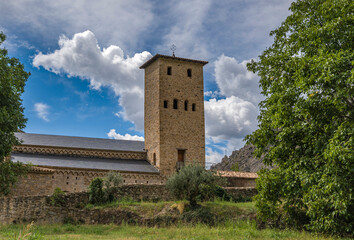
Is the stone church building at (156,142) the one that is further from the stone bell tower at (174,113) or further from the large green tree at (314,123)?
the large green tree at (314,123)

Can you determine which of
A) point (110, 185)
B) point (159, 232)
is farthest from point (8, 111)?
point (159, 232)

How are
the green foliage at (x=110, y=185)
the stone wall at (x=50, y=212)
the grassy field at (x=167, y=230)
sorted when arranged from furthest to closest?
the green foliage at (x=110, y=185)
the stone wall at (x=50, y=212)
the grassy field at (x=167, y=230)

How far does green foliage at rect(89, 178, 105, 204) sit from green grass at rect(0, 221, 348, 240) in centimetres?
257

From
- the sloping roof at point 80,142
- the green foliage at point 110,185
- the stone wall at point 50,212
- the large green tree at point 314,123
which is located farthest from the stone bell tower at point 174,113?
the large green tree at point 314,123

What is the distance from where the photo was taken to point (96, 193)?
843 inches

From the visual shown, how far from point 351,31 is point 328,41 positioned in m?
0.96

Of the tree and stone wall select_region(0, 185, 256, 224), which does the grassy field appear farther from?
the tree

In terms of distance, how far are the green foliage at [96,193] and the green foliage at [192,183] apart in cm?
375

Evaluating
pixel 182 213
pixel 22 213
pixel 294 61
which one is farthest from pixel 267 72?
pixel 22 213

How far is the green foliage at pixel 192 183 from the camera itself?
21016 mm

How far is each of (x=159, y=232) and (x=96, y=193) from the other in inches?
234

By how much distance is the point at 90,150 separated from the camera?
3728 centimetres

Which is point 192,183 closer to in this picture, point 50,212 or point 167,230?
point 167,230

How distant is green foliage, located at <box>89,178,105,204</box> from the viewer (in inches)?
839
